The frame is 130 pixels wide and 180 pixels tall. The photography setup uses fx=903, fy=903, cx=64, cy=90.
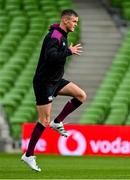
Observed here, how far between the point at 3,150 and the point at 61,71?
784 centimetres

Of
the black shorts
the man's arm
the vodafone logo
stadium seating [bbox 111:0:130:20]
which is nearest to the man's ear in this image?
the man's arm

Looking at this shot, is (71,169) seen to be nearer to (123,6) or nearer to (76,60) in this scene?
(76,60)

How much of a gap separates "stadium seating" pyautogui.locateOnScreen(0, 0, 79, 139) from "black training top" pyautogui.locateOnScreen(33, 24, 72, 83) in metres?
8.57

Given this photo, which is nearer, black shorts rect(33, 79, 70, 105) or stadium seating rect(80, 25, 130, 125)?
black shorts rect(33, 79, 70, 105)

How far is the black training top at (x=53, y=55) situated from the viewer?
11445mm

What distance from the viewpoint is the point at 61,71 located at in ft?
38.8

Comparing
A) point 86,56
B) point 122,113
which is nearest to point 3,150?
point 122,113

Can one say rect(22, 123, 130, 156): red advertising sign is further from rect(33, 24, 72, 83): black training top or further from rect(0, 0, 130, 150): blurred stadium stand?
rect(33, 24, 72, 83): black training top

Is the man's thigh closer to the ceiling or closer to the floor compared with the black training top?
closer to the floor

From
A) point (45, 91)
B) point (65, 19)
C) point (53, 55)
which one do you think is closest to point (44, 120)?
point (45, 91)

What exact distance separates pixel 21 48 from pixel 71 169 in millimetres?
11247

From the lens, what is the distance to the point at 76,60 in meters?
23.8

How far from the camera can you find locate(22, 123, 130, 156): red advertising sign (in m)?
18.0

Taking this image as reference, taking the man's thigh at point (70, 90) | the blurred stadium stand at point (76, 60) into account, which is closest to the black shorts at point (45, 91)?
the man's thigh at point (70, 90)
